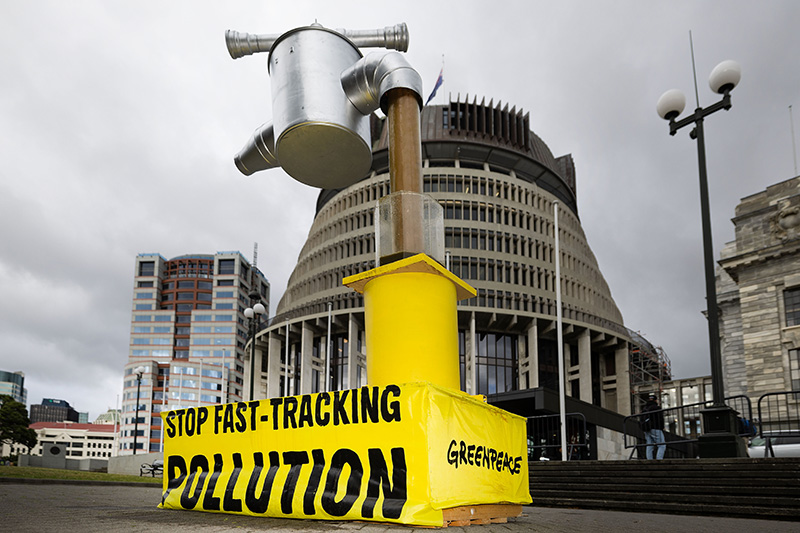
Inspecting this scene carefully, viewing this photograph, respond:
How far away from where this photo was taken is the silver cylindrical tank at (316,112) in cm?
758

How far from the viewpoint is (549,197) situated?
65.8 metres

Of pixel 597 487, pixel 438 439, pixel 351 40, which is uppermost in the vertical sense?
pixel 351 40

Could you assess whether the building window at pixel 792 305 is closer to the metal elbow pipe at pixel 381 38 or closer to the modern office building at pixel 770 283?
the modern office building at pixel 770 283

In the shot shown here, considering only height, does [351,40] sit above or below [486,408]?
above

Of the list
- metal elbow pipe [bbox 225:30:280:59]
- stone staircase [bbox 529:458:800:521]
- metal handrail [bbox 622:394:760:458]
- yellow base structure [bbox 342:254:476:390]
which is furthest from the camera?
metal handrail [bbox 622:394:760:458]

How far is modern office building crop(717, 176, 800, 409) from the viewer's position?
36.7 m

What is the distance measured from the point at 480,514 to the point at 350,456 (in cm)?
153

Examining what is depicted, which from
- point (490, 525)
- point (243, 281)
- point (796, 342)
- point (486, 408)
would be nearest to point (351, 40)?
point (486, 408)

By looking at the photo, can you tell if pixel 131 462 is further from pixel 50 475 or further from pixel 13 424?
pixel 13 424

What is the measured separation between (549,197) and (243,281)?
11801 centimetres

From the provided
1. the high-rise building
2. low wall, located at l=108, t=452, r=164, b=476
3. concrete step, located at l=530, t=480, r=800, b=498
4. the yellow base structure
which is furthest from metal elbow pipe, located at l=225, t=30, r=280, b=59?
the high-rise building

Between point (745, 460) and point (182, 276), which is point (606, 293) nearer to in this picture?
point (745, 460)

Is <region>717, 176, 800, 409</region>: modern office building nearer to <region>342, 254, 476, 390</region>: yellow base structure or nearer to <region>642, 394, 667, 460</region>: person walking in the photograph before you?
<region>642, 394, 667, 460</region>: person walking

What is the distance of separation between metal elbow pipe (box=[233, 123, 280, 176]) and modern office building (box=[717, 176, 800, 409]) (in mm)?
36167
